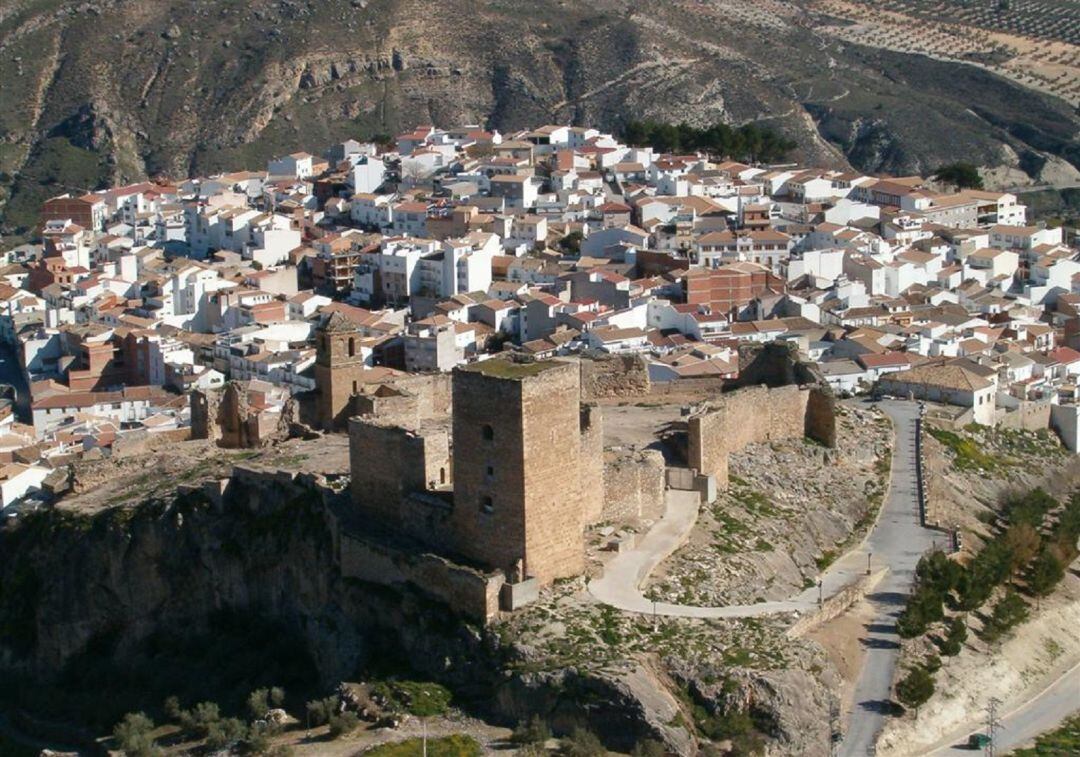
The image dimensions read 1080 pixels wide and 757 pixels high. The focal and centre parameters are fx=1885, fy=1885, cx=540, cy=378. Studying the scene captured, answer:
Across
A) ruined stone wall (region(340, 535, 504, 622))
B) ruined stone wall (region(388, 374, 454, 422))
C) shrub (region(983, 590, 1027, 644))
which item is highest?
ruined stone wall (region(388, 374, 454, 422))

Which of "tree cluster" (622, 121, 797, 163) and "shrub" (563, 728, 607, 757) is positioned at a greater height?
"tree cluster" (622, 121, 797, 163)

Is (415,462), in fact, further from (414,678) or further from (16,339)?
(16,339)

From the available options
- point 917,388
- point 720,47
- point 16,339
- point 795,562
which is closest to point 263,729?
point 795,562

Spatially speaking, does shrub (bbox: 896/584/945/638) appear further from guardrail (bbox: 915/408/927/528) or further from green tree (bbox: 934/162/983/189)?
green tree (bbox: 934/162/983/189)

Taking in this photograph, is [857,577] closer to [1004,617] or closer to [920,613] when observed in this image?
[920,613]

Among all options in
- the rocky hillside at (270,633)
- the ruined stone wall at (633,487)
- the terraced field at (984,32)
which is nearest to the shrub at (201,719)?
the rocky hillside at (270,633)

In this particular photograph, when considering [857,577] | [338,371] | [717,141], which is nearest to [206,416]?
[338,371]

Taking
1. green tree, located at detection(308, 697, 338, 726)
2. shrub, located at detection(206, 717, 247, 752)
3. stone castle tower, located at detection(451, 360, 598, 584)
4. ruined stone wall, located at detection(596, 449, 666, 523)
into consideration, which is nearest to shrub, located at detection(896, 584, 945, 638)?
ruined stone wall, located at detection(596, 449, 666, 523)
